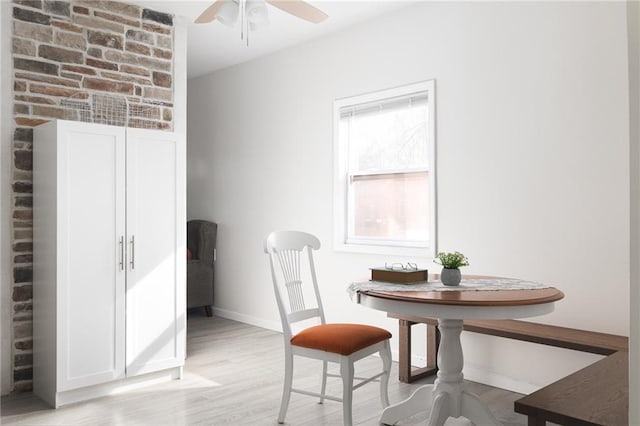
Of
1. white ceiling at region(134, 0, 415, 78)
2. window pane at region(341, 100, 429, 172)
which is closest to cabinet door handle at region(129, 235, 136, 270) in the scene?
white ceiling at region(134, 0, 415, 78)

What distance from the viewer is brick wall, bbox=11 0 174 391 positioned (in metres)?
3.45

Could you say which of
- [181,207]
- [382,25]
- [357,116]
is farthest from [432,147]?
[181,207]

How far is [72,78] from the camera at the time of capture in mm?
3711

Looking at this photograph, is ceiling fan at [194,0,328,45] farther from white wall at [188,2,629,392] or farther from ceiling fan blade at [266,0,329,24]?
white wall at [188,2,629,392]

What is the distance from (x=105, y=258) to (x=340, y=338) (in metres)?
1.67

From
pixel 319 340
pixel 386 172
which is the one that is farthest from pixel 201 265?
pixel 319 340

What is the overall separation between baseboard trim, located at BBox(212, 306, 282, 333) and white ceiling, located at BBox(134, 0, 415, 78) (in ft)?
9.03

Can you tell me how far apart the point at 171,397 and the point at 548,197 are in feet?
8.99

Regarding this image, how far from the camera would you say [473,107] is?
3680 millimetres

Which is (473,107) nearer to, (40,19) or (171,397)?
(171,397)

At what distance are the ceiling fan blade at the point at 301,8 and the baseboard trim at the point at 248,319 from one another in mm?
3150

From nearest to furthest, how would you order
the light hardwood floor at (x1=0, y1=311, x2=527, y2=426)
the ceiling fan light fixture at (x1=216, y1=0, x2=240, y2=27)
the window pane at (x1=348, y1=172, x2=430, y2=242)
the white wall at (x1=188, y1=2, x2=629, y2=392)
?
the ceiling fan light fixture at (x1=216, y1=0, x2=240, y2=27) → the light hardwood floor at (x1=0, y1=311, x2=527, y2=426) → the white wall at (x1=188, y1=2, x2=629, y2=392) → the window pane at (x1=348, y1=172, x2=430, y2=242)

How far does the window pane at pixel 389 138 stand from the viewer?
13.5 ft

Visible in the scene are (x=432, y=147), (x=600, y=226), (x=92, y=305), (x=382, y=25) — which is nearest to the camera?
(x=600, y=226)
